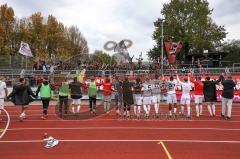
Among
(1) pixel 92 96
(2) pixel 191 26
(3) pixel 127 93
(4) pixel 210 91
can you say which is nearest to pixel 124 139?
(3) pixel 127 93

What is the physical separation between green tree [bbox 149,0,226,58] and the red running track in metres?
45.1

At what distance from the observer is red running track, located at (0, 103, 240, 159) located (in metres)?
10.7

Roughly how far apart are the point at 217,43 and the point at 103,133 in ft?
183

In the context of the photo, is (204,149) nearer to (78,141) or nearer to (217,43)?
(78,141)

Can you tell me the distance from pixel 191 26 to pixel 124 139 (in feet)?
171

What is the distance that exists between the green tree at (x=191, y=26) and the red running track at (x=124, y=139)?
148 ft

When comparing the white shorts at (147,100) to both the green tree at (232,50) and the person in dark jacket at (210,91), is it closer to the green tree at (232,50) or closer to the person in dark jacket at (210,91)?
the person in dark jacket at (210,91)

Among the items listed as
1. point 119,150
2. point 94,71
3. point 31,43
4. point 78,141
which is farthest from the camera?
point 31,43


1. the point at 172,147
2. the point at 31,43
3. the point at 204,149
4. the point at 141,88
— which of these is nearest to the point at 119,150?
the point at 172,147

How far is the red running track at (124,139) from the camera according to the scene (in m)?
10.7

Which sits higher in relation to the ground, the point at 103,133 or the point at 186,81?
the point at 186,81

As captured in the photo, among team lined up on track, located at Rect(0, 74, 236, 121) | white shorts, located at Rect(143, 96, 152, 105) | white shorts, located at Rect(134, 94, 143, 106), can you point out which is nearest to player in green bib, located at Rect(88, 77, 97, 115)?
team lined up on track, located at Rect(0, 74, 236, 121)

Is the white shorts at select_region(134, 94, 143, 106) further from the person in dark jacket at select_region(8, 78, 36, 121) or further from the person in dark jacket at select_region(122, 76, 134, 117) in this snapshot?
the person in dark jacket at select_region(8, 78, 36, 121)

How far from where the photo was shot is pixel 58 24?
63.9 metres
